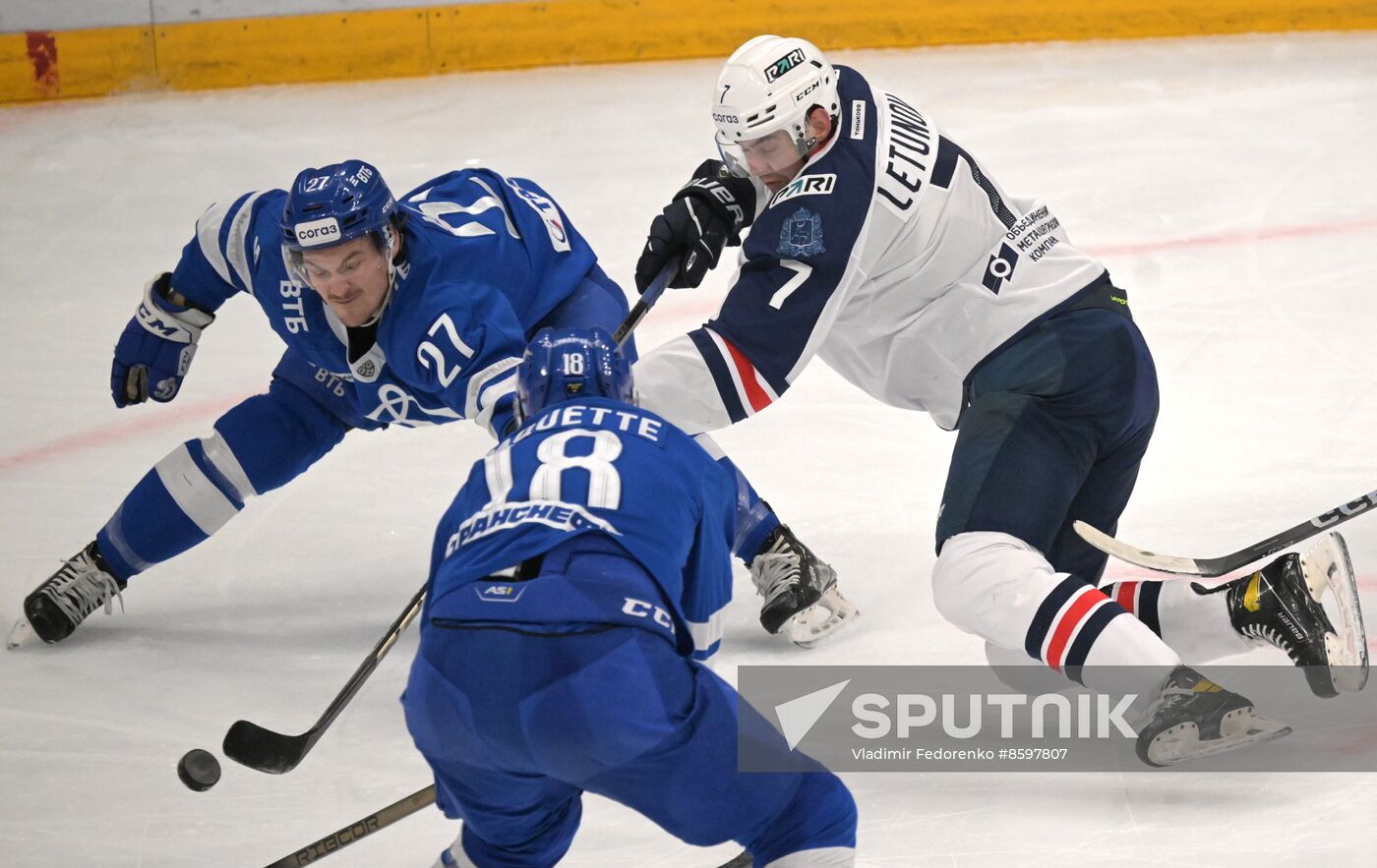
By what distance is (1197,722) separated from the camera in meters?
2.62

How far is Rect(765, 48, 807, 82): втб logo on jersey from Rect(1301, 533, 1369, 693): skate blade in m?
1.16

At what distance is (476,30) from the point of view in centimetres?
682

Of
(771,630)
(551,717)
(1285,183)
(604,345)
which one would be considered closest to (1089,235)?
(1285,183)

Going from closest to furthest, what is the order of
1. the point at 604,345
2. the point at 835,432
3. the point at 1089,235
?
the point at 604,345, the point at 835,432, the point at 1089,235

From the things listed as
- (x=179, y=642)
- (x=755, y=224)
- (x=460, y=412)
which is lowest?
(x=179, y=642)

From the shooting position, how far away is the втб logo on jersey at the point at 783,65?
292cm

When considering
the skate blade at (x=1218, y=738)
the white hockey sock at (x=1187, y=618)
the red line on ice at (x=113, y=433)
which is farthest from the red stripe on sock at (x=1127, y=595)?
the red line on ice at (x=113, y=433)

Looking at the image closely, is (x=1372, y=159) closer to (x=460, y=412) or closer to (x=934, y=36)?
(x=934, y=36)

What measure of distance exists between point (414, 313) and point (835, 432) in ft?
4.89

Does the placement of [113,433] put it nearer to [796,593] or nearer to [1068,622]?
[796,593]

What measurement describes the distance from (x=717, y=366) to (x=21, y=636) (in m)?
1.62

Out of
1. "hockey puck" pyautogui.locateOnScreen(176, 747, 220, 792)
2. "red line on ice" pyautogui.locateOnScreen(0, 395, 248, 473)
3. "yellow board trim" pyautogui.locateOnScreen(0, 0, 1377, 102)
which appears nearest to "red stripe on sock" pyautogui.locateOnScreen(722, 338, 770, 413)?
"hockey puck" pyautogui.locateOnScreen(176, 747, 220, 792)

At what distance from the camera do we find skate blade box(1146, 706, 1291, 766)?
2604 mm

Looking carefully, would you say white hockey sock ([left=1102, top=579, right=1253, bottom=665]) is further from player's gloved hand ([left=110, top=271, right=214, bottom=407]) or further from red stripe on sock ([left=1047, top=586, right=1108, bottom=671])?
player's gloved hand ([left=110, top=271, right=214, bottom=407])
